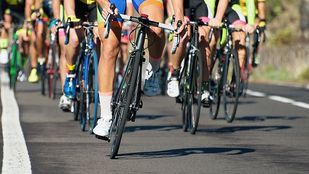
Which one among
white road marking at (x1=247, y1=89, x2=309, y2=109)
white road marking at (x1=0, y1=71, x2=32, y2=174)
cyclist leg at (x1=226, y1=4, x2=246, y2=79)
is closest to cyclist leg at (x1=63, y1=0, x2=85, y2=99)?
white road marking at (x1=0, y1=71, x2=32, y2=174)

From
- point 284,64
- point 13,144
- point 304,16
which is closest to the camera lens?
point 13,144

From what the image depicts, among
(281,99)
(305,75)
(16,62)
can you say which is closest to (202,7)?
(281,99)

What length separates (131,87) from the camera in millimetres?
10391

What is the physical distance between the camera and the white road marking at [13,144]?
9.52 meters

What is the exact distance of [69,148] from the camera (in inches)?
448

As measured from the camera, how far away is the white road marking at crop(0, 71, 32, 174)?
9516mm

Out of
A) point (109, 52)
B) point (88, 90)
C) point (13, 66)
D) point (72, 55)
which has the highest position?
point (109, 52)

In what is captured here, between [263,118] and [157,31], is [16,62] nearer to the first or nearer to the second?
[263,118]

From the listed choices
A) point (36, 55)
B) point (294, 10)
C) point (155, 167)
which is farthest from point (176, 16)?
point (294, 10)

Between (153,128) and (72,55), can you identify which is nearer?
(153,128)

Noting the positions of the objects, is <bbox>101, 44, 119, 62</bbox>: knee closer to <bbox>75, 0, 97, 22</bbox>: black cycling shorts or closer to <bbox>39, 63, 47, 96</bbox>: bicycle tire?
<bbox>75, 0, 97, 22</bbox>: black cycling shorts

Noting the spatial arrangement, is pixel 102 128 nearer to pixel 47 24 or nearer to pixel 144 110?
pixel 144 110

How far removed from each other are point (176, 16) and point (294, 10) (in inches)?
1723

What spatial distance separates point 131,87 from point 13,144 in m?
1.58
